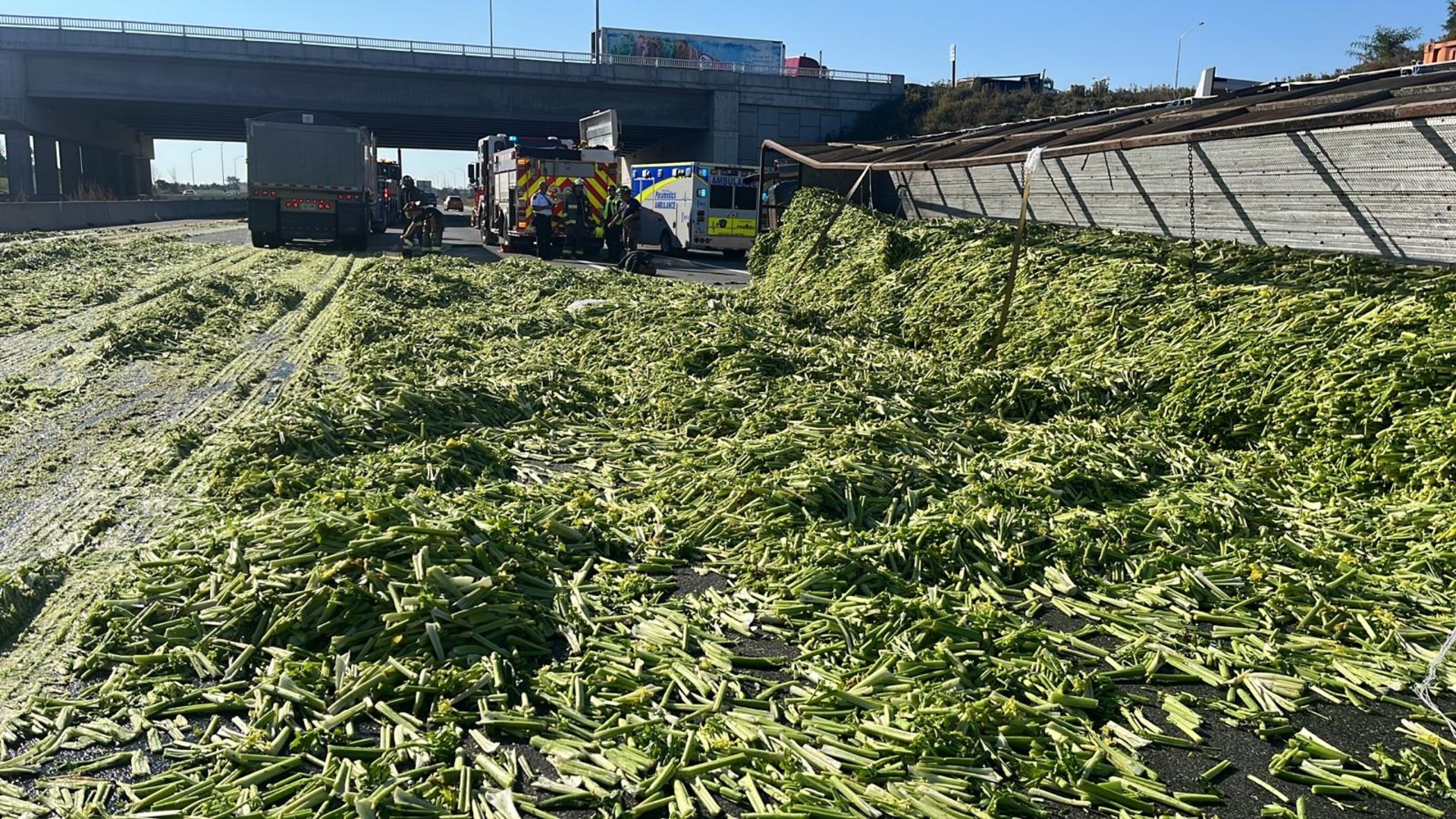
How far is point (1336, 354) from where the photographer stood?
274 inches

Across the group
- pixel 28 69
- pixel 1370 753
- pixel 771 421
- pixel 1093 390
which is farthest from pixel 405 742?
pixel 28 69

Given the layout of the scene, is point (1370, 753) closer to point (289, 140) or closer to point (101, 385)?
point (101, 385)

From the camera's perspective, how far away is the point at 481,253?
2748 cm

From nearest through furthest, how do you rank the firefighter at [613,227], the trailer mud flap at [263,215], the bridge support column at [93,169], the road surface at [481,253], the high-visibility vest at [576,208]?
1. the road surface at [481,253]
2. the trailer mud flap at [263,215]
3. the firefighter at [613,227]
4. the high-visibility vest at [576,208]
5. the bridge support column at [93,169]

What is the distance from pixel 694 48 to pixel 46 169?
39.0 meters

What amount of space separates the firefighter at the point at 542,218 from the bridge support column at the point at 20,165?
39147 mm

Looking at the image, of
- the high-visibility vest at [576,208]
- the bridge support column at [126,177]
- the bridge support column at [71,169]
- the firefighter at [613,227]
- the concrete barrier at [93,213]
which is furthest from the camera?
the bridge support column at [126,177]

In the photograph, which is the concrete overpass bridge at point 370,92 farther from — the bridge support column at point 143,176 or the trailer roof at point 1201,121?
→ the trailer roof at point 1201,121

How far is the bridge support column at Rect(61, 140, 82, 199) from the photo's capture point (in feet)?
182

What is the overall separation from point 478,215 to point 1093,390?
32774mm

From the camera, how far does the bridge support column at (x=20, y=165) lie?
50469mm

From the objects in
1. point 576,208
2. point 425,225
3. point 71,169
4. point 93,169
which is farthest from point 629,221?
point 93,169

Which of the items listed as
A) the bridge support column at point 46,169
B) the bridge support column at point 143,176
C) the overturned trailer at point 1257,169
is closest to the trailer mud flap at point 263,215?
the overturned trailer at point 1257,169

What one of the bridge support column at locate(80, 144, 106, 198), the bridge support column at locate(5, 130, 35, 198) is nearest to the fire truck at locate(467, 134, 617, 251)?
the bridge support column at locate(5, 130, 35, 198)
